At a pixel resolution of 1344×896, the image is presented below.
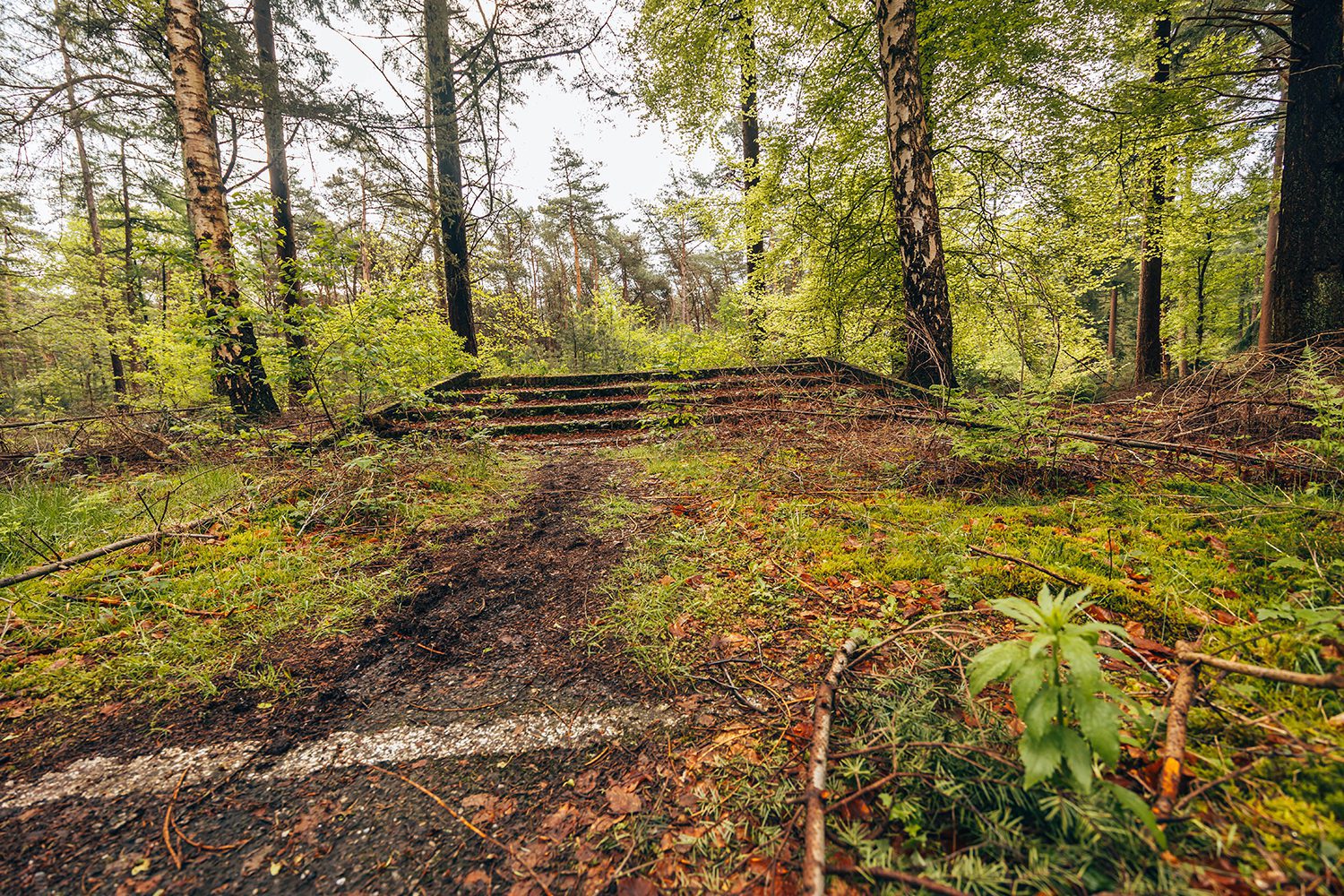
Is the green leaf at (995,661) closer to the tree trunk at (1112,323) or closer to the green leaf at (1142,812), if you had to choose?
the green leaf at (1142,812)

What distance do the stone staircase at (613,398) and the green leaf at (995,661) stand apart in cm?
392

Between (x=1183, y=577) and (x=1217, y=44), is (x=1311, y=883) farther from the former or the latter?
(x=1217, y=44)

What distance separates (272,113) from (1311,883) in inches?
526

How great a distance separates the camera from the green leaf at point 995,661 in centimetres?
101

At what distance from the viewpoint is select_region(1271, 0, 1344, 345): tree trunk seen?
4.17 meters

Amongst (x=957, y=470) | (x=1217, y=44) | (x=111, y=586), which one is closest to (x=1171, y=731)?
(x=957, y=470)

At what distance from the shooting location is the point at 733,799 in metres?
1.22


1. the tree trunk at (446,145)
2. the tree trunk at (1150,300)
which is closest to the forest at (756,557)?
the tree trunk at (446,145)

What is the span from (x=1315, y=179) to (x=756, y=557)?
6804 millimetres

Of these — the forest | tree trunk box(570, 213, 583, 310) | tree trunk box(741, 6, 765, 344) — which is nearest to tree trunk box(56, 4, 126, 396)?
the forest

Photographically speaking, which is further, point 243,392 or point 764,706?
point 243,392

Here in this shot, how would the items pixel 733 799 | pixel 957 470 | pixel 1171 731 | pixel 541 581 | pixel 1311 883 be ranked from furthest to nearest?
pixel 957 470 < pixel 541 581 < pixel 733 799 < pixel 1171 731 < pixel 1311 883

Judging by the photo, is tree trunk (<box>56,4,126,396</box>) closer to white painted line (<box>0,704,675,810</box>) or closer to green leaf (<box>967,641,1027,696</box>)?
white painted line (<box>0,704,675,810</box>)

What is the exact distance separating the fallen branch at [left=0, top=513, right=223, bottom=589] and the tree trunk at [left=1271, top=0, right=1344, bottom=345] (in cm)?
957
